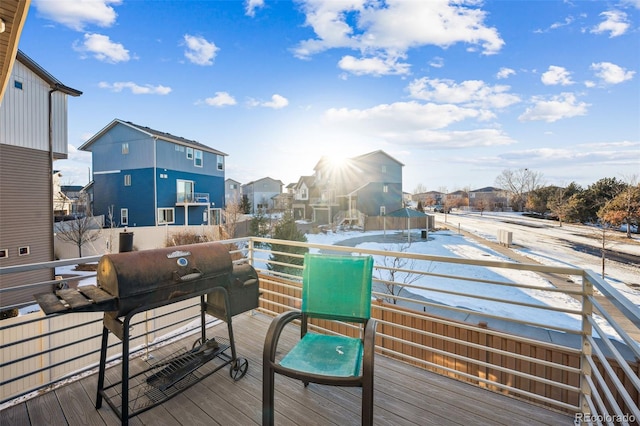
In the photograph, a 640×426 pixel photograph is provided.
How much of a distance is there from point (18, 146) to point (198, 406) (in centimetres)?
1062

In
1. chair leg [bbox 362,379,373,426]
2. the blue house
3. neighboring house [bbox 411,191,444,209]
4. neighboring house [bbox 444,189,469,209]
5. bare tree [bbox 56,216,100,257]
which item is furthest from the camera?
neighboring house [bbox 411,191,444,209]

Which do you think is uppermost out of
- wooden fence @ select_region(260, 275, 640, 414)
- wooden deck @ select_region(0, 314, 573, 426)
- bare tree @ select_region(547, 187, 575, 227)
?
bare tree @ select_region(547, 187, 575, 227)

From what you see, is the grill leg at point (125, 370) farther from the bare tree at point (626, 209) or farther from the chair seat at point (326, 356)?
the bare tree at point (626, 209)

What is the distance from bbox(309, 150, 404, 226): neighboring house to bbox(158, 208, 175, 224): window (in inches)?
490

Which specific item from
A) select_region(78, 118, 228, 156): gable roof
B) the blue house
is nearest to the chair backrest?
the blue house

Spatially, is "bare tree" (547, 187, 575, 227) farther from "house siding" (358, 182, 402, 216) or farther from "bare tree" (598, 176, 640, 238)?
"house siding" (358, 182, 402, 216)

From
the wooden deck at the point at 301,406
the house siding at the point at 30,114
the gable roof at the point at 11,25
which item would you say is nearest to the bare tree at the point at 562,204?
the wooden deck at the point at 301,406

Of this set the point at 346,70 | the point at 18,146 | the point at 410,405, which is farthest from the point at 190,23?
the point at 410,405

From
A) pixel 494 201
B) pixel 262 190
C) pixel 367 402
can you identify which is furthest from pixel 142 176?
pixel 494 201

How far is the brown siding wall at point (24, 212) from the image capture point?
7.88 m

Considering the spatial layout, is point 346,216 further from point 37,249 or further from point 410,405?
point 410,405

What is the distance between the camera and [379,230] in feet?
70.6

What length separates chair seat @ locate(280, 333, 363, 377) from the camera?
1.61 meters

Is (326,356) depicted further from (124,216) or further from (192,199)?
(124,216)
